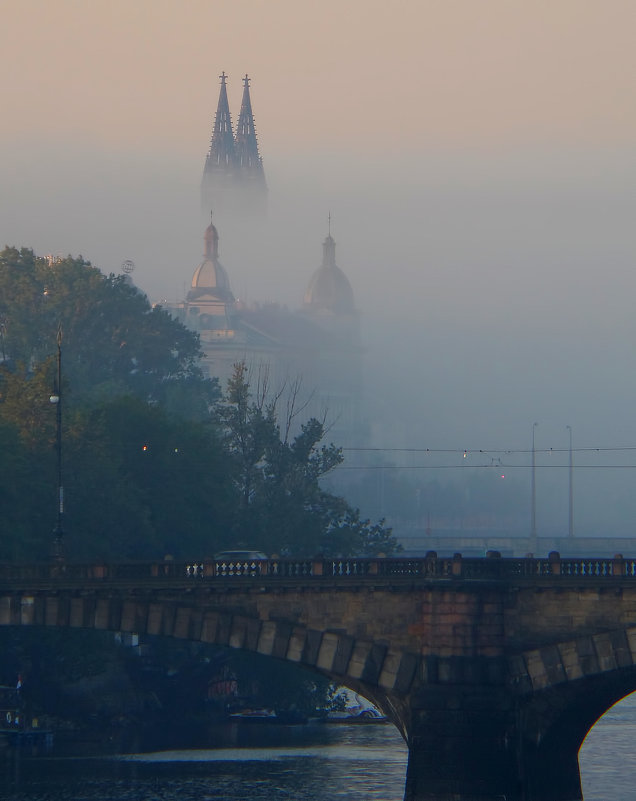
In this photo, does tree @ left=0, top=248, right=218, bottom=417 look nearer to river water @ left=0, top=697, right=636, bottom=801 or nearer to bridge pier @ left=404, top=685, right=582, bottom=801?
river water @ left=0, top=697, right=636, bottom=801

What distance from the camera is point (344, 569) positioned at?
77562mm

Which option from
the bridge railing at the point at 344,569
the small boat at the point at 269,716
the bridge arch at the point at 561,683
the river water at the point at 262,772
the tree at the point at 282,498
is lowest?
the river water at the point at 262,772

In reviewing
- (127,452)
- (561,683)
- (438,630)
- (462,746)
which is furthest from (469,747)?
(127,452)

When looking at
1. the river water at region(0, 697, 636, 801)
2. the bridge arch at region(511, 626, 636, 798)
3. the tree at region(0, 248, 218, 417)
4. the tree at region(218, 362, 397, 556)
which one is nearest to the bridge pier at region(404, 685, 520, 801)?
the bridge arch at region(511, 626, 636, 798)

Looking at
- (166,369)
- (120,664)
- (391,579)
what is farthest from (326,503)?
(391,579)

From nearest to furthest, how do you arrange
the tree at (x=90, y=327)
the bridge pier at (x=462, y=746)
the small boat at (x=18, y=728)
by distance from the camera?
the bridge pier at (x=462, y=746) < the small boat at (x=18, y=728) < the tree at (x=90, y=327)

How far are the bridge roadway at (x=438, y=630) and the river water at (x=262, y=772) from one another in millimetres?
6113

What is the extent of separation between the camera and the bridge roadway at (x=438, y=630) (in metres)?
A: 73.2

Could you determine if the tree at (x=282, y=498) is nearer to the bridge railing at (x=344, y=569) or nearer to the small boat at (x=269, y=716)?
the small boat at (x=269, y=716)

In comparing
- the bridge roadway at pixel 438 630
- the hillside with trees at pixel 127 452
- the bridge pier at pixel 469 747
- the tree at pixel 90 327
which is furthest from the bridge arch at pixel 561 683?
the tree at pixel 90 327

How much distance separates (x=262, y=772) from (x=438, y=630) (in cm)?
1875

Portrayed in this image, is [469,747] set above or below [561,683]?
below

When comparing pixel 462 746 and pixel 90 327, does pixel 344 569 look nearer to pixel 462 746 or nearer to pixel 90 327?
pixel 462 746

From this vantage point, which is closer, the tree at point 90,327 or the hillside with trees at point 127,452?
the hillside with trees at point 127,452
